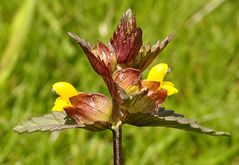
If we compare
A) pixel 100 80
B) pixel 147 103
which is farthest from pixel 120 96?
pixel 100 80

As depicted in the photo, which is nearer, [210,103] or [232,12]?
[210,103]

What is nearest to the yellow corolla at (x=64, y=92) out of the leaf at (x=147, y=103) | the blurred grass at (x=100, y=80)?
the leaf at (x=147, y=103)

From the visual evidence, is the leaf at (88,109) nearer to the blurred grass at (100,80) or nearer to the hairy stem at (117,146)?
the hairy stem at (117,146)

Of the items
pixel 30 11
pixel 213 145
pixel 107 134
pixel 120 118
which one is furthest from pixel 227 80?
pixel 120 118

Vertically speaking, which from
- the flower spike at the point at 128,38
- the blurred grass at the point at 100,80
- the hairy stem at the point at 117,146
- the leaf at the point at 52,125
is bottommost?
the hairy stem at the point at 117,146

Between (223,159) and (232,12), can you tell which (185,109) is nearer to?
(223,159)
